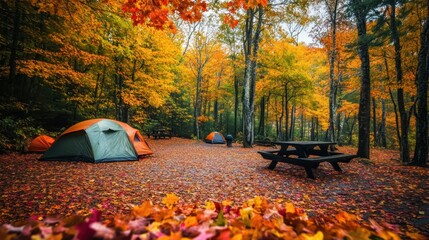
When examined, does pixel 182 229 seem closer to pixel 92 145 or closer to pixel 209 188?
pixel 209 188

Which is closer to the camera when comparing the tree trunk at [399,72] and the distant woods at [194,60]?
the distant woods at [194,60]

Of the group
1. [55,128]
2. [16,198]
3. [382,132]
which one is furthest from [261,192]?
[382,132]

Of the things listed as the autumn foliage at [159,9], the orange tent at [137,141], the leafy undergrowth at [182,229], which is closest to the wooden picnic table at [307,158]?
the autumn foliage at [159,9]

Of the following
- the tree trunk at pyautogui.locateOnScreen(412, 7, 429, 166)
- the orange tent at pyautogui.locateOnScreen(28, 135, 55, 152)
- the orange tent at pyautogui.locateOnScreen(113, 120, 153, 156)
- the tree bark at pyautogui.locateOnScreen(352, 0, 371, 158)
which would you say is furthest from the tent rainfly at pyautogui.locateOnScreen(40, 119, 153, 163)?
the tree trunk at pyautogui.locateOnScreen(412, 7, 429, 166)

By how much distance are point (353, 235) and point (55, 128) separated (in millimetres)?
16208

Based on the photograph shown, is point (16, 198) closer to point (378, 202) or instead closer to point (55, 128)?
point (378, 202)

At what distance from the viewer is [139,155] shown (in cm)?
931

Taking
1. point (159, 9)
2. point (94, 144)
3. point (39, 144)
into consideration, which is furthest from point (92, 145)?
point (159, 9)

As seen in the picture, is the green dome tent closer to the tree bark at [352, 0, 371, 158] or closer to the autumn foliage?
the autumn foliage

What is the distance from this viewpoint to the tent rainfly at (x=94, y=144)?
7.98 meters

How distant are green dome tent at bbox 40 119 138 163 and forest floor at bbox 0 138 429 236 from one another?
1.66 feet

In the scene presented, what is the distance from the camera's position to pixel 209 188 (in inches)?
206

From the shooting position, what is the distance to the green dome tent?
26.2ft

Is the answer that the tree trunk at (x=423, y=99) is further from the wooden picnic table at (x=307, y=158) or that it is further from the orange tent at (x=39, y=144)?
the orange tent at (x=39, y=144)
